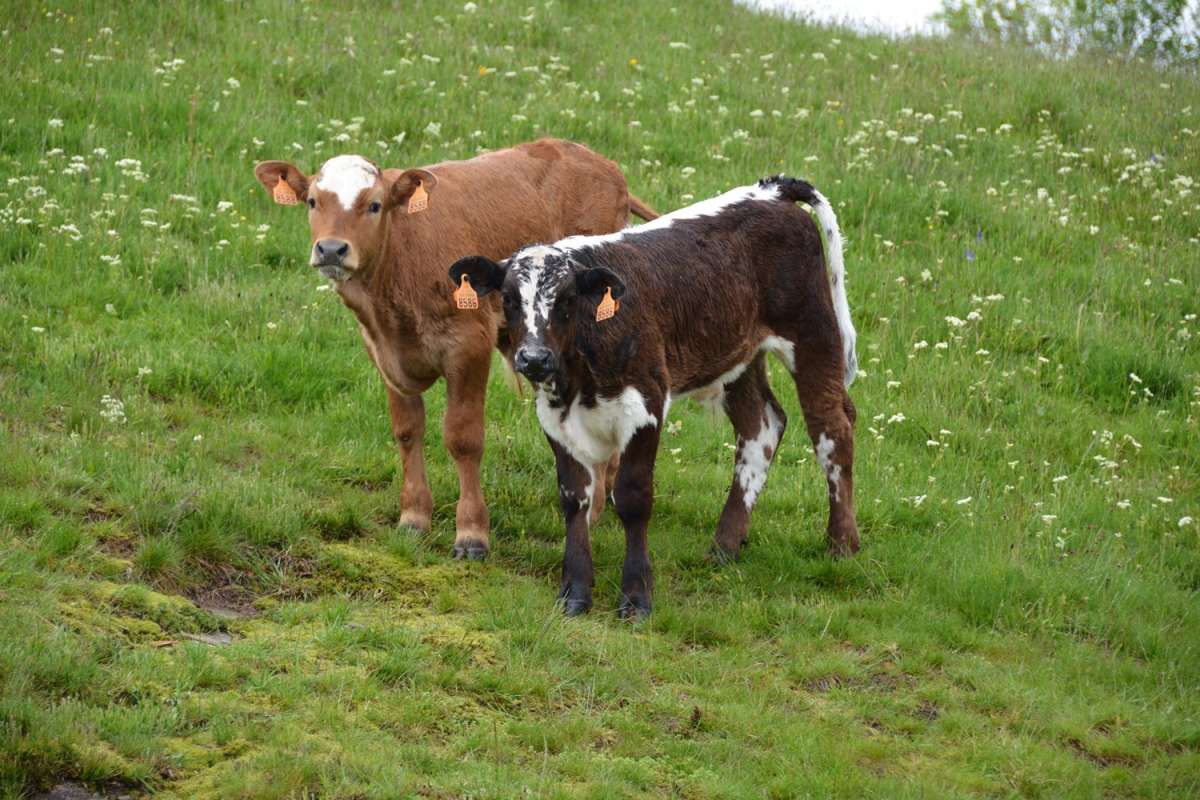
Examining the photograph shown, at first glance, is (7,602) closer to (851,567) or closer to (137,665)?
(137,665)

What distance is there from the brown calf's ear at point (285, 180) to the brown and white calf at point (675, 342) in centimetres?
144

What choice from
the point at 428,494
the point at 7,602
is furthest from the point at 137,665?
the point at 428,494

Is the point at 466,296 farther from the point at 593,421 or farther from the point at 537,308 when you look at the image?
the point at 593,421

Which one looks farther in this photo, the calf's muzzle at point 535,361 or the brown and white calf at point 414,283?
the brown and white calf at point 414,283

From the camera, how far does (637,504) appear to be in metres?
8.87

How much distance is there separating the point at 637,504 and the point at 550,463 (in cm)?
222

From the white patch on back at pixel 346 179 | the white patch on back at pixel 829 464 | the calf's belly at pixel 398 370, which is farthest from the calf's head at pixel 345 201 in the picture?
the white patch on back at pixel 829 464

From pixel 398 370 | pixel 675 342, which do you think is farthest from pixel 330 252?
pixel 675 342

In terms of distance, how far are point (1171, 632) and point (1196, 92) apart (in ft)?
39.4

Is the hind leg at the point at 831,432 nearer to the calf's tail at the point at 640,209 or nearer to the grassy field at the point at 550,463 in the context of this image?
the grassy field at the point at 550,463

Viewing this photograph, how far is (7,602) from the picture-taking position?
7465 mm

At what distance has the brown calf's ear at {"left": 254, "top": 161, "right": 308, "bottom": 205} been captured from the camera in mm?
9500

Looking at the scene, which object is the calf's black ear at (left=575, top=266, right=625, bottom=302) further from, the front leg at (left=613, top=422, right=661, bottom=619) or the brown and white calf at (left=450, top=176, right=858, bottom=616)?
the front leg at (left=613, top=422, right=661, bottom=619)

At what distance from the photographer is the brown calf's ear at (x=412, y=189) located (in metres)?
9.44
